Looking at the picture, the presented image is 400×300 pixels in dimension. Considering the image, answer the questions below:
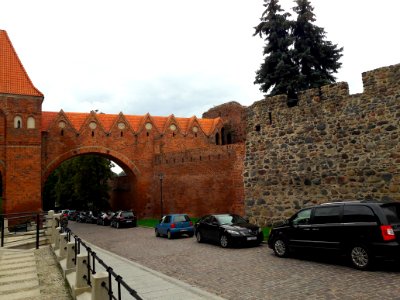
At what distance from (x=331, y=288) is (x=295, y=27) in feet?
77.7

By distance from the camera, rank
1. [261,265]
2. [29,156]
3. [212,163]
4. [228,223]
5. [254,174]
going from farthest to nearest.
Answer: [29,156] → [212,163] → [254,174] → [228,223] → [261,265]

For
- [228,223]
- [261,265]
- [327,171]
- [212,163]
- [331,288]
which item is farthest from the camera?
[212,163]

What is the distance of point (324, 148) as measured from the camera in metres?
14.1

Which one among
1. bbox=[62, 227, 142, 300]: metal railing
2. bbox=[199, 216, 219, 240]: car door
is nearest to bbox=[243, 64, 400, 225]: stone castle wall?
bbox=[199, 216, 219, 240]: car door

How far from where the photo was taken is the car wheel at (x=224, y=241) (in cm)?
1422

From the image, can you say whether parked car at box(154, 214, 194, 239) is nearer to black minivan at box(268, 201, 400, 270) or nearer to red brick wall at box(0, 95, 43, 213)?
black minivan at box(268, 201, 400, 270)

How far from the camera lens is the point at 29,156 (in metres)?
Answer: 28.6

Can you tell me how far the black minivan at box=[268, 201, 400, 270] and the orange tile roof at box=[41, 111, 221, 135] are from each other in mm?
26346

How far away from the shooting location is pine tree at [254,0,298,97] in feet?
83.4

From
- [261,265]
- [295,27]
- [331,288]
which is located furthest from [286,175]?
[295,27]

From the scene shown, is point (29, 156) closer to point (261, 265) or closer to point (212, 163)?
point (212, 163)

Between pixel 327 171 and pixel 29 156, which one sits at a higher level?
pixel 29 156

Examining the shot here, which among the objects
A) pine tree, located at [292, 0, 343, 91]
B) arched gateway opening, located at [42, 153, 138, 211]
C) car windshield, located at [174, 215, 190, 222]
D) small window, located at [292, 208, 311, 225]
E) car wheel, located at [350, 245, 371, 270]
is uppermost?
pine tree, located at [292, 0, 343, 91]

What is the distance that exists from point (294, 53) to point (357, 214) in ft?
63.8
